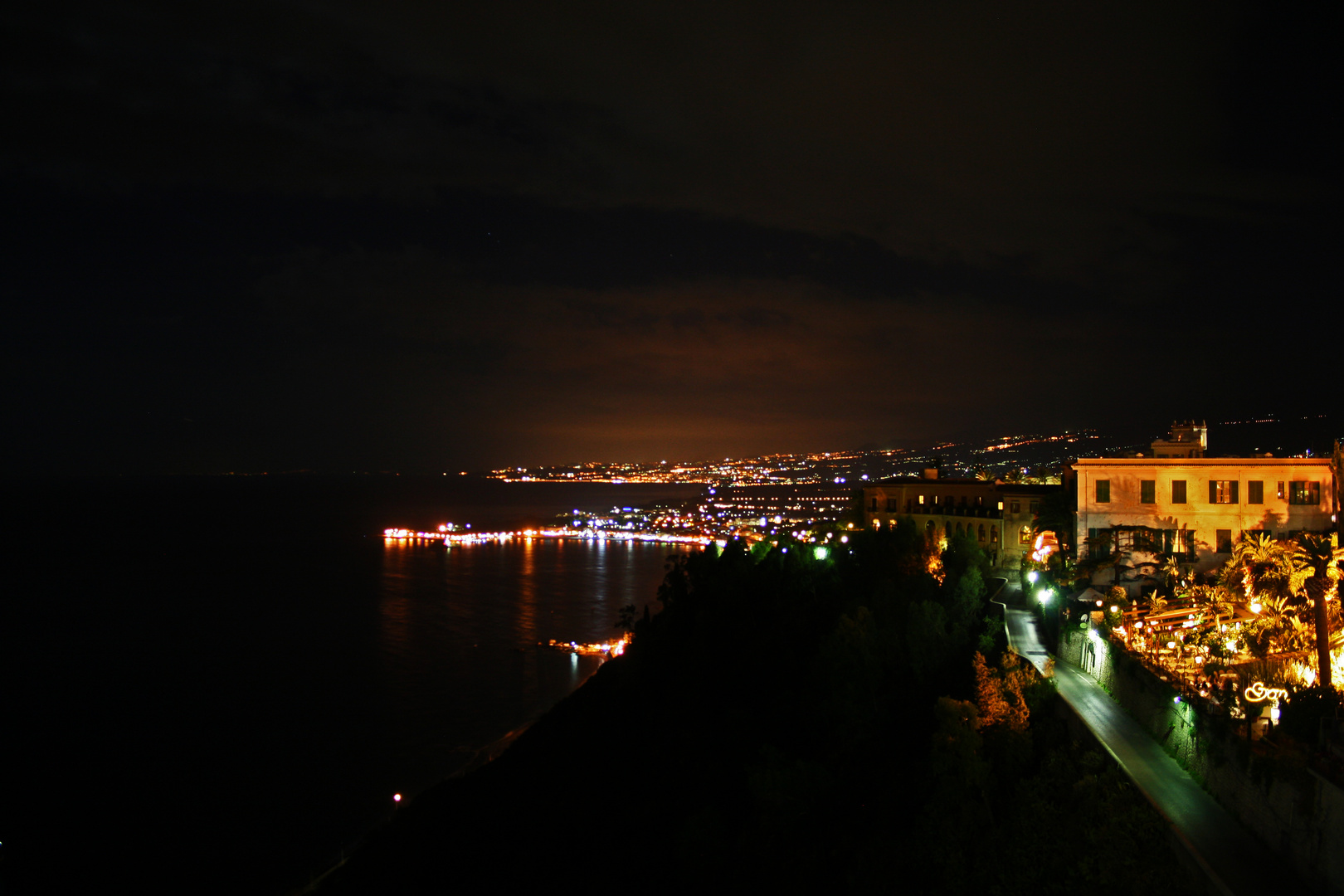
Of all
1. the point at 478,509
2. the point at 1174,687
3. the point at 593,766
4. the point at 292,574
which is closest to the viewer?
the point at 1174,687

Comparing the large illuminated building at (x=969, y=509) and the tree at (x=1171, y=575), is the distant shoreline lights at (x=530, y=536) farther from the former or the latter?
the tree at (x=1171, y=575)

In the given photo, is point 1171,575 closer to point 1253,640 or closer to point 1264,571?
point 1264,571

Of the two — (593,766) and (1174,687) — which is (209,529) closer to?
(593,766)

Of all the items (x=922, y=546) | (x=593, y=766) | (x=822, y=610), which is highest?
(x=922, y=546)

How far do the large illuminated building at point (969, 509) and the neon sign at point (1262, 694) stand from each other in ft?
→ 60.1

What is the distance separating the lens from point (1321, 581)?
1270 centimetres

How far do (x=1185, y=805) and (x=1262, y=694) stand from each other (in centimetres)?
169

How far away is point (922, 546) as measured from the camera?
1140 inches

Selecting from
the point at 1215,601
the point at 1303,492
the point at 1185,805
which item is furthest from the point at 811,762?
the point at 1303,492

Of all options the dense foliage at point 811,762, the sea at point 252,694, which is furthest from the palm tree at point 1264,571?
the sea at point 252,694

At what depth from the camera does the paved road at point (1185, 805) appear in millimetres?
8977

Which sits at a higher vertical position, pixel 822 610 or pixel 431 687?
pixel 822 610

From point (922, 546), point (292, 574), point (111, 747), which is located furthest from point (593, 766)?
point (292, 574)

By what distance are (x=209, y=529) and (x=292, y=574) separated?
51416mm
